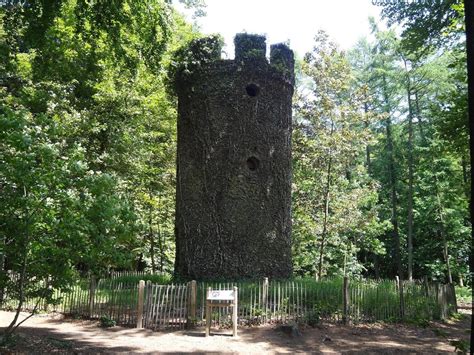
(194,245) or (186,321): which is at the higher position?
(194,245)

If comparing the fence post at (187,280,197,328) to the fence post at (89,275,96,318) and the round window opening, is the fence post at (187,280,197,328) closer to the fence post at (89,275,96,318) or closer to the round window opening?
the fence post at (89,275,96,318)

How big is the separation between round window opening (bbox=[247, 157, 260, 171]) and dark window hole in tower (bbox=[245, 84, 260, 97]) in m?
2.18

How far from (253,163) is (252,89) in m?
2.51

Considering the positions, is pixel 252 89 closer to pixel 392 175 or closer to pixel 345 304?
pixel 345 304

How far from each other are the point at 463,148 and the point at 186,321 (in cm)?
1178

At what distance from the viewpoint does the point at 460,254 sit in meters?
29.6

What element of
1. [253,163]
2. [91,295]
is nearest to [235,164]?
[253,163]

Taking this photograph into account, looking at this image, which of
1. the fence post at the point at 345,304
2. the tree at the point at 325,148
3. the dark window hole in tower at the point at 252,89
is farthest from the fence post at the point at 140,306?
the tree at the point at 325,148

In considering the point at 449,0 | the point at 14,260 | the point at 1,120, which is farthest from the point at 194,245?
the point at 449,0

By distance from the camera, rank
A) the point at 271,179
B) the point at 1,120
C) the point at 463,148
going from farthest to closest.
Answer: the point at 463,148 < the point at 271,179 < the point at 1,120

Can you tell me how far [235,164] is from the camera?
13.2 meters

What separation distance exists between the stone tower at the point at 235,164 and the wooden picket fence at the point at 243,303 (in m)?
1.40

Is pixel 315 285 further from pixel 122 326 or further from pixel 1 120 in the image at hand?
pixel 1 120

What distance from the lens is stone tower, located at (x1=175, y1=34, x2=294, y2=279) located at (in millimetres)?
12789
